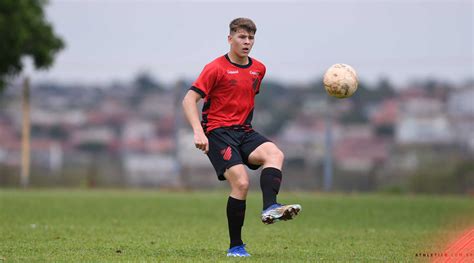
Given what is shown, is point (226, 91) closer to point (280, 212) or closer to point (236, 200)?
point (236, 200)

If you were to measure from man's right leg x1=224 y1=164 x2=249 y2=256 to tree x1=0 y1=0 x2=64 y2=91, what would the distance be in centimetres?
1652

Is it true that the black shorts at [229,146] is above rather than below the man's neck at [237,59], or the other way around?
below

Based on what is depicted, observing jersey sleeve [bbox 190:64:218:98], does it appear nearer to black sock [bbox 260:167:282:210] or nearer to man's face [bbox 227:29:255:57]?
man's face [bbox 227:29:255:57]

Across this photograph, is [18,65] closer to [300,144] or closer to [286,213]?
[300,144]

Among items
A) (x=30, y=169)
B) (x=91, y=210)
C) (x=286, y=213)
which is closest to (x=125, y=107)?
(x=30, y=169)

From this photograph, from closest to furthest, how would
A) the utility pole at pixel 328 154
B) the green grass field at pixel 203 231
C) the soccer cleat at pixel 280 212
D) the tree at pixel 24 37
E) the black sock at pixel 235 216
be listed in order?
the soccer cleat at pixel 280 212 < the black sock at pixel 235 216 < the green grass field at pixel 203 231 < the tree at pixel 24 37 < the utility pole at pixel 328 154

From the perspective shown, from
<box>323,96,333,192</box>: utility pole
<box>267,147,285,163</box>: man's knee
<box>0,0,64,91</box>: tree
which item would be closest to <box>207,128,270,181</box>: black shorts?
<box>267,147,285,163</box>: man's knee

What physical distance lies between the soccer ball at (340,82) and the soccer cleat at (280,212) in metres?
1.33

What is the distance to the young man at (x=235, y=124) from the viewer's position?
8477 millimetres

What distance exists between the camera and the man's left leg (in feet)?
26.4

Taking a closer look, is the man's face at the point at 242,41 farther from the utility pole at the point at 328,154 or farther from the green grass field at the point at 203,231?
the utility pole at the point at 328,154

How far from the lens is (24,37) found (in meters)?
24.0

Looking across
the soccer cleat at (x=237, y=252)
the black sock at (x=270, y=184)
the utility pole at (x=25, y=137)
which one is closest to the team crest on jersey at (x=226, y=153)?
the black sock at (x=270, y=184)

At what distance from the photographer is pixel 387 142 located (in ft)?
89.4
